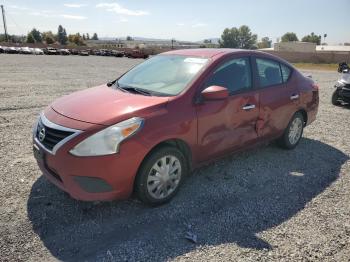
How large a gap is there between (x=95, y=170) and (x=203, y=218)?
1305 millimetres

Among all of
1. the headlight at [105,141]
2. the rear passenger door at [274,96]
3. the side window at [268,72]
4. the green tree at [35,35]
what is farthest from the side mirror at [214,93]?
the green tree at [35,35]

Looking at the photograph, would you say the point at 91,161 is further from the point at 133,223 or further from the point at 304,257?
the point at 304,257

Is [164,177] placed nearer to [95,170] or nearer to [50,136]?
[95,170]

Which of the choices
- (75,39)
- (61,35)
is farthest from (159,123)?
(61,35)

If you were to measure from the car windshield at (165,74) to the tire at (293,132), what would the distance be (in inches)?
89.6

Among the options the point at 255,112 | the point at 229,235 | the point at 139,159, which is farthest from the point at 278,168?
the point at 139,159

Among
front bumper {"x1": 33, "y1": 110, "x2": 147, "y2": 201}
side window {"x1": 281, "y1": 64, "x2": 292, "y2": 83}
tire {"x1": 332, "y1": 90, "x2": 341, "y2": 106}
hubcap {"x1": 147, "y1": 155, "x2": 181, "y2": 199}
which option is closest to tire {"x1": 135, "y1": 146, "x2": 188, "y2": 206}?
hubcap {"x1": 147, "y1": 155, "x2": 181, "y2": 199}

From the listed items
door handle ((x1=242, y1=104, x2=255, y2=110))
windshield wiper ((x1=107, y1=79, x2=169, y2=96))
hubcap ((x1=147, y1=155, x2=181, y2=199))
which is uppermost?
windshield wiper ((x1=107, y1=79, x2=169, y2=96))

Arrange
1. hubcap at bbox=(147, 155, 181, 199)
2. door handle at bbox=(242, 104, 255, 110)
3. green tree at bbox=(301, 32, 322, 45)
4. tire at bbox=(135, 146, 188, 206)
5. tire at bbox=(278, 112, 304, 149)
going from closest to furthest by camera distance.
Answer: tire at bbox=(135, 146, 188, 206) < hubcap at bbox=(147, 155, 181, 199) < door handle at bbox=(242, 104, 255, 110) < tire at bbox=(278, 112, 304, 149) < green tree at bbox=(301, 32, 322, 45)

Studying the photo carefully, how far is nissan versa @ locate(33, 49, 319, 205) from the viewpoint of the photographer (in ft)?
10.6

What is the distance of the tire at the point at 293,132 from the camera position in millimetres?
5684

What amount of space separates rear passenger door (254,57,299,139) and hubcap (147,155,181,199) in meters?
1.69

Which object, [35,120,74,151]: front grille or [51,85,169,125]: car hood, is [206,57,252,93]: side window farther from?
[35,120,74,151]: front grille

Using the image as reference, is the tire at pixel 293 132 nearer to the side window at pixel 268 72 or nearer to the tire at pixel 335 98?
the side window at pixel 268 72
